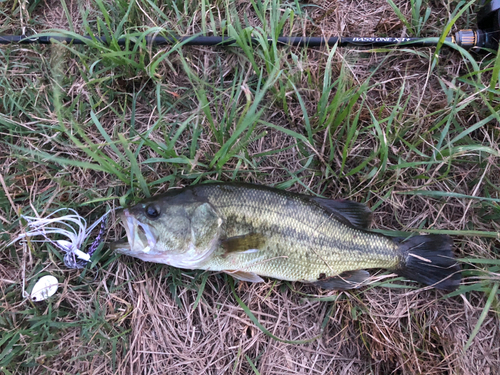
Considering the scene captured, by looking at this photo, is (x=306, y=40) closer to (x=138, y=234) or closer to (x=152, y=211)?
(x=152, y=211)

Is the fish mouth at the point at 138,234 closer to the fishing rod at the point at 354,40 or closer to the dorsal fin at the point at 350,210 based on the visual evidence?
the dorsal fin at the point at 350,210

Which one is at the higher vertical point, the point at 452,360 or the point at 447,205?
the point at 447,205

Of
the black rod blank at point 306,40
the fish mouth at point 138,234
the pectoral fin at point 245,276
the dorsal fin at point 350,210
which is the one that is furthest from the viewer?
the black rod blank at point 306,40

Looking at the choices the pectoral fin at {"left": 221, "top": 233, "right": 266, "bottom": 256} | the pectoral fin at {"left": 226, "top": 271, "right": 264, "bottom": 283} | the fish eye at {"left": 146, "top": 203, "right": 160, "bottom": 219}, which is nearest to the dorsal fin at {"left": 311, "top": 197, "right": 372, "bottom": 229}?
the pectoral fin at {"left": 221, "top": 233, "right": 266, "bottom": 256}

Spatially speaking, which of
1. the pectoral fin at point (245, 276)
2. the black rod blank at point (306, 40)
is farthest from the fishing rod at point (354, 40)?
the pectoral fin at point (245, 276)

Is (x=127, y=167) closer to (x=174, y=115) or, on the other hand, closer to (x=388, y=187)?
(x=174, y=115)

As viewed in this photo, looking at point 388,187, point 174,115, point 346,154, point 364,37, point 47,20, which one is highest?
point 47,20

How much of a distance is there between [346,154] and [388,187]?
557mm

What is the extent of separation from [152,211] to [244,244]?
30.3 inches

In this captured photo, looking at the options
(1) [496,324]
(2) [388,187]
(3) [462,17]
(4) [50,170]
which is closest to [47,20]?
(4) [50,170]

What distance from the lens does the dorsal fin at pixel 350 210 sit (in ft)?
8.94

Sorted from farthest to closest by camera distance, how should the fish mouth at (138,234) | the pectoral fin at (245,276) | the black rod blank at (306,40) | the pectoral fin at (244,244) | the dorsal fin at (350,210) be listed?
the black rod blank at (306,40) → the dorsal fin at (350,210) → the pectoral fin at (245,276) → the pectoral fin at (244,244) → the fish mouth at (138,234)

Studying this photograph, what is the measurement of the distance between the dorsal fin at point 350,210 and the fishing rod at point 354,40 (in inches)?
58.2

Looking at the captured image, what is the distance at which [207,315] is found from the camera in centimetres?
277
